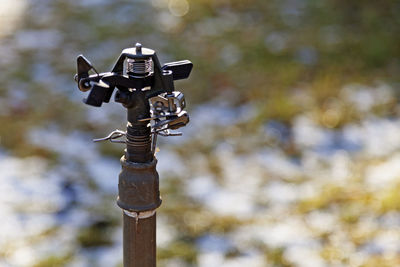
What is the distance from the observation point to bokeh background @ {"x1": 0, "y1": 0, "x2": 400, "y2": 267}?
388 centimetres

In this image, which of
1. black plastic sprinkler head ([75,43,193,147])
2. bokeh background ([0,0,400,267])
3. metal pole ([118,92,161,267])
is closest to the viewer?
black plastic sprinkler head ([75,43,193,147])

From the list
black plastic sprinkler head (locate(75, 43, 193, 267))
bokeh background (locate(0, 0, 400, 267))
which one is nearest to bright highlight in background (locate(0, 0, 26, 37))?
bokeh background (locate(0, 0, 400, 267))

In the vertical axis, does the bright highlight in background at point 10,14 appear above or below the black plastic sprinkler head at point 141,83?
above

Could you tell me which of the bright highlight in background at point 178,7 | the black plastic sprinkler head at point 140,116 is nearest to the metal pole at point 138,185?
the black plastic sprinkler head at point 140,116

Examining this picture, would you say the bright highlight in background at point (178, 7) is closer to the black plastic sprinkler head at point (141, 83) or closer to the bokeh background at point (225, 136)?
the bokeh background at point (225, 136)

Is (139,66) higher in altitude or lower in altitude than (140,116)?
higher

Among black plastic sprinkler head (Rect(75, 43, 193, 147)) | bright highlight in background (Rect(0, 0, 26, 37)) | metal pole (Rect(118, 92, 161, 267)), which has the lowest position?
metal pole (Rect(118, 92, 161, 267))

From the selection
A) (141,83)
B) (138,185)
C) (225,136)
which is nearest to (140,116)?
(141,83)

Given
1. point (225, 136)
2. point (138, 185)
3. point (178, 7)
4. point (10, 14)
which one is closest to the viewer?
point (138, 185)

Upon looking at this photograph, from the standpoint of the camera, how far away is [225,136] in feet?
17.0

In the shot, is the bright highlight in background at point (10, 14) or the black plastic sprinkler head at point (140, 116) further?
the bright highlight in background at point (10, 14)

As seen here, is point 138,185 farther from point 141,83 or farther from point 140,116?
point 141,83

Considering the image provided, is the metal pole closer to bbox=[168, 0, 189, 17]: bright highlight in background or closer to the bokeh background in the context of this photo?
the bokeh background

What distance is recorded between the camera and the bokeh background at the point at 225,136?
12.7 ft
